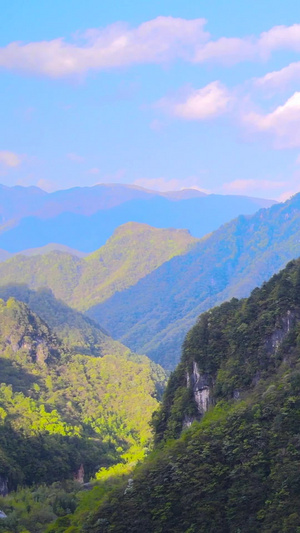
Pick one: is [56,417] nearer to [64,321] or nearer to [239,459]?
[239,459]

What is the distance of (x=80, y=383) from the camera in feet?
304

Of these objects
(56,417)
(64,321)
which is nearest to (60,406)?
(56,417)

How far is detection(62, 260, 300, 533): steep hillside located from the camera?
93.8 ft

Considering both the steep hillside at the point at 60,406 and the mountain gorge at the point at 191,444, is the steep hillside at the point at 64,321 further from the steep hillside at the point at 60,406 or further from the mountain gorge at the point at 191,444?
the mountain gorge at the point at 191,444

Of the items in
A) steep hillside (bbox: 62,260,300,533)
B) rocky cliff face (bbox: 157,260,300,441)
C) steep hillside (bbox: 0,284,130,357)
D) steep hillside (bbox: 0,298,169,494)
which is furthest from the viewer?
steep hillside (bbox: 0,284,130,357)

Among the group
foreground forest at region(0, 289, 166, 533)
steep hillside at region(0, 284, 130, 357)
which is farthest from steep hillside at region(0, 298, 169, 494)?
steep hillside at region(0, 284, 130, 357)

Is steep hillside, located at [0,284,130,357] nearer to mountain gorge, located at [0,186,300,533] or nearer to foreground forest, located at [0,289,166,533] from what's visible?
foreground forest, located at [0,289,166,533]

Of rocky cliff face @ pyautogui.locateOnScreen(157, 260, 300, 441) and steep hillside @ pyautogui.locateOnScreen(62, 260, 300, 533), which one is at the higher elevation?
rocky cliff face @ pyautogui.locateOnScreen(157, 260, 300, 441)

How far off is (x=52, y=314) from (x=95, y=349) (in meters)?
16.9

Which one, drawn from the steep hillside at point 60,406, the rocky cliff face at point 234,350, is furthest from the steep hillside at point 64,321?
the rocky cliff face at point 234,350

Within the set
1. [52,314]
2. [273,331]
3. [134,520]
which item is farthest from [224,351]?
[52,314]

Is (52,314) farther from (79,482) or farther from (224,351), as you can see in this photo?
(224,351)

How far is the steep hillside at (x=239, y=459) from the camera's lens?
28.6m

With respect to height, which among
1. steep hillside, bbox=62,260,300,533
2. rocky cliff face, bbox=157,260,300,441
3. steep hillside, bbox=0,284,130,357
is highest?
steep hillside, bbox=0,284,130,357
